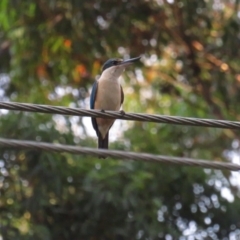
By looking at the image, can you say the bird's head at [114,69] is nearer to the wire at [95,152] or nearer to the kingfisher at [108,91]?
the kingfisher at [108,91]

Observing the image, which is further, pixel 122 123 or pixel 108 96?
pixel 122 123

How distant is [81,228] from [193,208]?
1513 millimetres

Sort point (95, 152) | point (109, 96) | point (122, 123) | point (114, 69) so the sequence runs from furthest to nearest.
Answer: point (122, 123) → point (114, 69) → point (109, 96) → point (95, 152)

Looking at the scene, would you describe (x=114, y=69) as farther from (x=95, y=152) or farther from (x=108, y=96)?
(x=95, y=152)

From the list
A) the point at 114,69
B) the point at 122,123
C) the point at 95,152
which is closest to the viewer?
the point at 95,152

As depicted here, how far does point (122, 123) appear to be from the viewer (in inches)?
491

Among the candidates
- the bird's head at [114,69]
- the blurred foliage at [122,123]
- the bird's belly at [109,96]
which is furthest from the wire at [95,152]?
the blurred foliage at [122,123]

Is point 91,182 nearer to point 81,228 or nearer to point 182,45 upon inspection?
point 81,228

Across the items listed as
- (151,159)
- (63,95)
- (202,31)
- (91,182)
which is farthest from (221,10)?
(151,159)

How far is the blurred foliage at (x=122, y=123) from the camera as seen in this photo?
8.96m

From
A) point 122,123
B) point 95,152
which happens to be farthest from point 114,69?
point 122,123

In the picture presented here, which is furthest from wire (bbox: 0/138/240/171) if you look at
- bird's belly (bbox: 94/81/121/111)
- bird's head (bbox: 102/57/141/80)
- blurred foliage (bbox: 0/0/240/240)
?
blurred foliage (bbox: 0/0/240/240)

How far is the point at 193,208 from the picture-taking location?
941cm

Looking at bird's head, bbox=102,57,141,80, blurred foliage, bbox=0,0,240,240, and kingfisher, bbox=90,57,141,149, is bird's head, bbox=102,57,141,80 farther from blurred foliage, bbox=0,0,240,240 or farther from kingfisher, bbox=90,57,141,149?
blurred foliage, bbox=0,0,240,240
